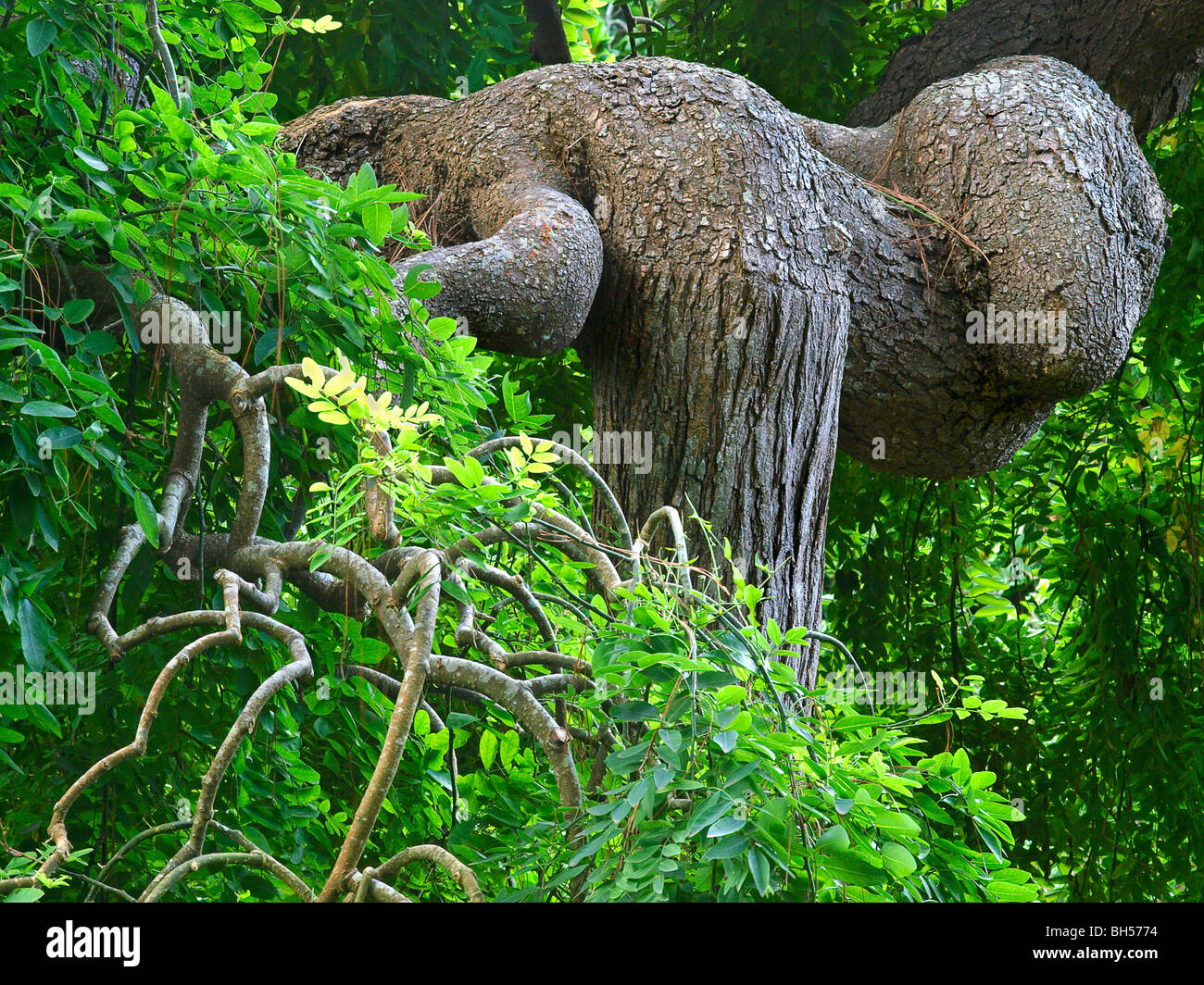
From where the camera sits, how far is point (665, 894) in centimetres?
122

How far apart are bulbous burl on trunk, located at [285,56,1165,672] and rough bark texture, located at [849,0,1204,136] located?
1.22 ft

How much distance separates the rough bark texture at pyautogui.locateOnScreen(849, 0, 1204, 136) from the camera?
12.5ft

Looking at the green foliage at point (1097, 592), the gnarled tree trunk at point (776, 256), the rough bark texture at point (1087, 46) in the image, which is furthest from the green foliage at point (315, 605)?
the green foliage at point (1097, 592)

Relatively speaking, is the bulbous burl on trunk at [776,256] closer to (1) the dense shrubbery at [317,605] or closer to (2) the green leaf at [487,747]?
(1) the dense shrubbery at [317,605]

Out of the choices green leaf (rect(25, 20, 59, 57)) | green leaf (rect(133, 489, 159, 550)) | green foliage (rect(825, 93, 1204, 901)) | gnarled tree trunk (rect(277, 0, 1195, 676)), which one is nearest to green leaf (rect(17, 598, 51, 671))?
green leaf (rect(133, 489, 159, 550))

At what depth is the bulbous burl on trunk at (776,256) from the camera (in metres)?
2.87

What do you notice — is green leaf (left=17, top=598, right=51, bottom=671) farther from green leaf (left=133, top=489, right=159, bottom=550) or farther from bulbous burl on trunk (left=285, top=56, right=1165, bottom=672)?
bulbous burl on trunk (left=285, top=56, right=1165, bottom=672)

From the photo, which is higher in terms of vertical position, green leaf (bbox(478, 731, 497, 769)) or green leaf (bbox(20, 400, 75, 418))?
Result: green leaf (bbox(20, 400, 75, 418))

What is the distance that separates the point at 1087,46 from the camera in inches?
154

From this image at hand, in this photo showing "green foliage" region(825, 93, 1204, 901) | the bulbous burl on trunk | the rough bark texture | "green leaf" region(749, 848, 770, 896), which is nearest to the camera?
"green leaf" region(749, 848, 770, 896)

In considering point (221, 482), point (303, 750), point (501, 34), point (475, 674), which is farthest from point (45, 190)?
point (501, 34)

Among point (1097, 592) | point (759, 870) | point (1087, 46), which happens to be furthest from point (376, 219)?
point (1097, 592)

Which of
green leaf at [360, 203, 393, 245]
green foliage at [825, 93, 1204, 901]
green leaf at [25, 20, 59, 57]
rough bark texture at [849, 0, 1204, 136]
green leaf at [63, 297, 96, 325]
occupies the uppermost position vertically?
rough bark texture at [849, 0, 1204, 136]

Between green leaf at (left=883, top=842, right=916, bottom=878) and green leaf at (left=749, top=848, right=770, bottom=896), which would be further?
green leaf at (left=883, top=842, right=916, bottom=878)
